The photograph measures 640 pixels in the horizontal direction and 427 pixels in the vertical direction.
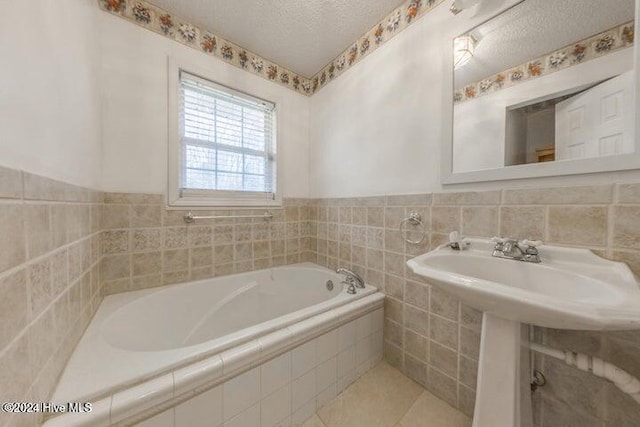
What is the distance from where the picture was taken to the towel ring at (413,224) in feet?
4.42

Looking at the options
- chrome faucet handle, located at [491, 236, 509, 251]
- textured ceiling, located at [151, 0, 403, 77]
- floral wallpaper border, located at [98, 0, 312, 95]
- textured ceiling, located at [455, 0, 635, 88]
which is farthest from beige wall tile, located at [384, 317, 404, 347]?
floral wallpaper border, located at [98, 0, 312, 95]

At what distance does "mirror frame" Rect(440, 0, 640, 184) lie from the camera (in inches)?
30.5

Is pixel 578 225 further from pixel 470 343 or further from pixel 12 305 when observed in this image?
pixel 12 305

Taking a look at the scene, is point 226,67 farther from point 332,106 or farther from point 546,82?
point 546,82

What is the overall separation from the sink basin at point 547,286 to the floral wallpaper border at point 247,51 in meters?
1.45

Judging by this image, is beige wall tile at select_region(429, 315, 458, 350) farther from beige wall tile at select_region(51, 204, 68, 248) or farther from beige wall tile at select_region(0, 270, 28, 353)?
beige wall tile at select_region(51, 204, 68, 248)

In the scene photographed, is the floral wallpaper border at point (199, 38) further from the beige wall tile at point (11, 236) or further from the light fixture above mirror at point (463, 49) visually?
the beige wall tile at point (11, 236)

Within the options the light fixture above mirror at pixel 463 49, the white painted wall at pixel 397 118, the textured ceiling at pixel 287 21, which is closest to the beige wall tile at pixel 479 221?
the white painted wall at pixel 397 118

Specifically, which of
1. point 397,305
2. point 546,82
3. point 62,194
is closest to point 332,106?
point 546,82

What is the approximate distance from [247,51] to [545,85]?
6.63ft

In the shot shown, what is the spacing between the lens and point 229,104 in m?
1.91

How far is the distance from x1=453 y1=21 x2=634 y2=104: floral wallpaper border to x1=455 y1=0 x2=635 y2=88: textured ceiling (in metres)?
0.02

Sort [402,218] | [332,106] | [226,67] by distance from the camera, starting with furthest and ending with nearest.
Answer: [332,106] → [226,67] → [402,218]

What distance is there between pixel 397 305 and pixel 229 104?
203cm
